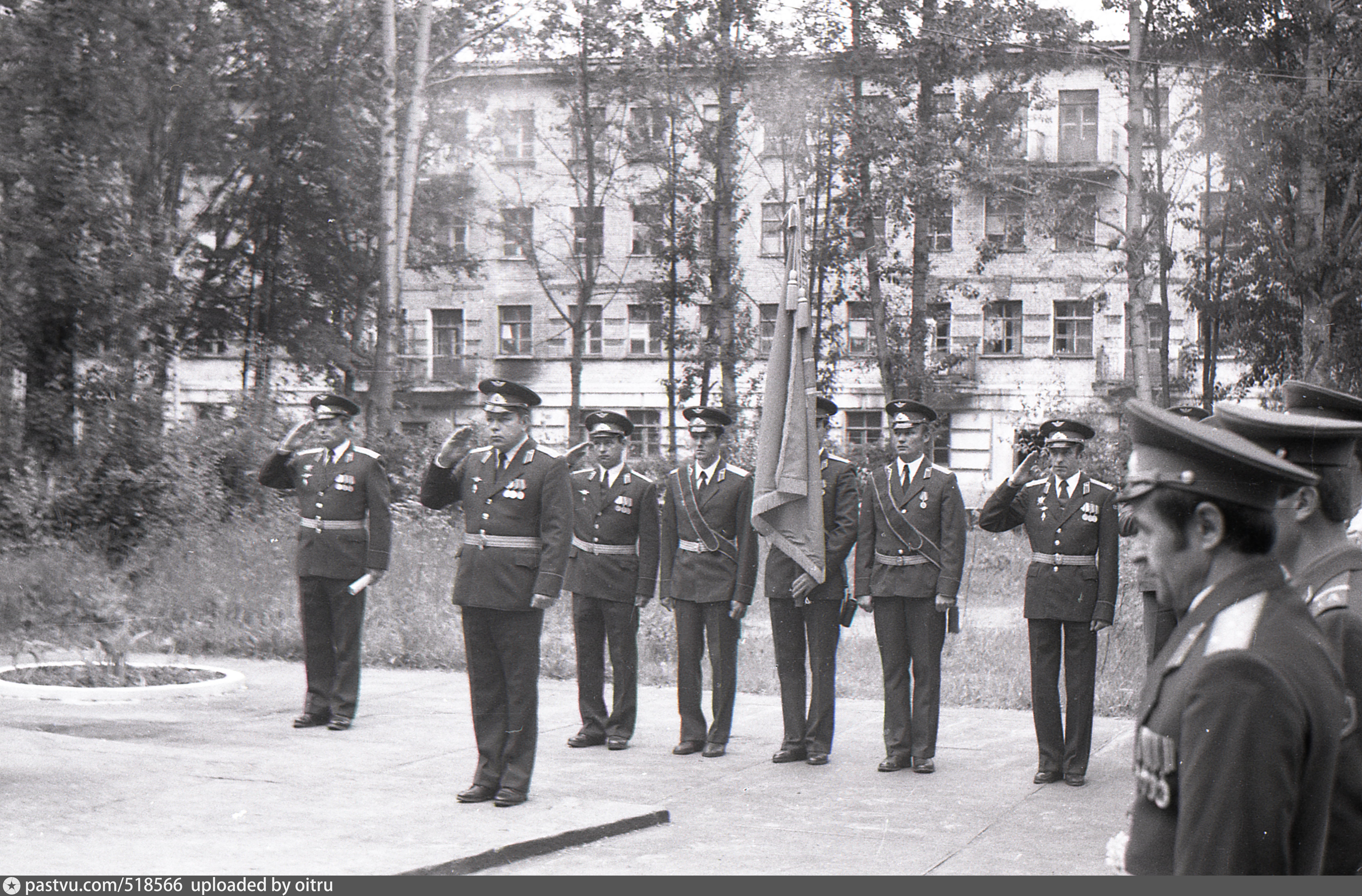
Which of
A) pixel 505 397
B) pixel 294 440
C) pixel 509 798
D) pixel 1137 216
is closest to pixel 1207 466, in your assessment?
pixel 509 798

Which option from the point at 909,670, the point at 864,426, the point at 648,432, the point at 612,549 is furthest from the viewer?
the point at 648,432

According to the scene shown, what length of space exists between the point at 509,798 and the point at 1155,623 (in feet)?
13.0

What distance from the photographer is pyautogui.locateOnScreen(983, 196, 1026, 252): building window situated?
32.1m

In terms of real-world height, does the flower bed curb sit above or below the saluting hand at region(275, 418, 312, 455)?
below

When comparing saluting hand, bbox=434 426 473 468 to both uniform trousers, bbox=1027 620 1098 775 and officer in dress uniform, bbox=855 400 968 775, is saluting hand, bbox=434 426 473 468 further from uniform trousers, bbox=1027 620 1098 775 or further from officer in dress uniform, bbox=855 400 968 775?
uniform trousers, bbox=1027 620 1098 775

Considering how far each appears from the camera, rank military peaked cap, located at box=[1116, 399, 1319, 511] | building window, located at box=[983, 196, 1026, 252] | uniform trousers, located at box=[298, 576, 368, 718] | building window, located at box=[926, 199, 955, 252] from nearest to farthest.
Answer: military peaked cap, located at box=[1116, 399, 1319, 511]
uniform trousers, located at box=[298, 576, 368, 718]
building window, located at box=[926, 199, 955, 252]
building window, located at box=[983, 196, 1026, 252]

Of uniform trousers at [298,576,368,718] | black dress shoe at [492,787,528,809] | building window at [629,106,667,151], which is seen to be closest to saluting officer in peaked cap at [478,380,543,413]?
black dress shoe at [492,787,528,809]

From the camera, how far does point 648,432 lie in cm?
4797

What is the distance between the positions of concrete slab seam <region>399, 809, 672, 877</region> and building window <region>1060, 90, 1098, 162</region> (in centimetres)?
4175

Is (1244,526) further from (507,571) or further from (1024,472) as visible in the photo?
(1024,472)

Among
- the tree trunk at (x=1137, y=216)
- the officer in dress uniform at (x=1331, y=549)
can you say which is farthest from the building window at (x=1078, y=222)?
the officer in dress uniform at (x=1331, y=549)

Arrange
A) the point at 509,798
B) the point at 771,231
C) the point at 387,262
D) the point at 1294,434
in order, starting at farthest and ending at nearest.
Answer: the point at 771,231 → the point at 387,262 → the point at 509,798 → the point at 1294,434
